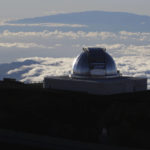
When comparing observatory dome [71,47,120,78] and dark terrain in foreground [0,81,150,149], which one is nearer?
dark terrain in foreground [0,81,150,149]

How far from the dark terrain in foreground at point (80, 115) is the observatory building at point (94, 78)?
2.19 meters

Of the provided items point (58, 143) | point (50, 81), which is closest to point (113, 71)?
point (50, 81)

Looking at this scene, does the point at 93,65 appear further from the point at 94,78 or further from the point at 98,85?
the point at 98,85

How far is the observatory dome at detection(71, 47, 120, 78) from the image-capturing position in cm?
6247

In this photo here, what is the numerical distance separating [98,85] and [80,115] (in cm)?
1015

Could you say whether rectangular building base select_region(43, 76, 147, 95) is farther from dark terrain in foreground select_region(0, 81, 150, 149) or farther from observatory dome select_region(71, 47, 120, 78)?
dark terrain in foreground select_region(0, 81, 150, 149)

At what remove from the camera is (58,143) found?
117ft

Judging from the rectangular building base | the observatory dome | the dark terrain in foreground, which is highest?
the observatory dome

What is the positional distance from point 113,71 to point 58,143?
30.2 meters

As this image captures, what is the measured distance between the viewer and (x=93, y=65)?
204 ft

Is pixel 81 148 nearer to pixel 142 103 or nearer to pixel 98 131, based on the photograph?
pixel 98 131

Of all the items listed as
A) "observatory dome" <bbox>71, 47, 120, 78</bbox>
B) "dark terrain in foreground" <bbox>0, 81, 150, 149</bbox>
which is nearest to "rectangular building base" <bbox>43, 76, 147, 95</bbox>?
"observatory dome" <bbox>71, 47, 120, 78</bbox>

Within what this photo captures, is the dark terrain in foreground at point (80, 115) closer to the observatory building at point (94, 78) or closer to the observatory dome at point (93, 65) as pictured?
the observatory building at point (94, 78)

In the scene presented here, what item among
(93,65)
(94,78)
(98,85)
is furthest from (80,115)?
(93,65)
